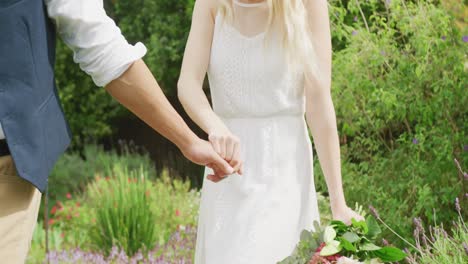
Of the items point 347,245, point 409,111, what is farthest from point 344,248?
point 409,111

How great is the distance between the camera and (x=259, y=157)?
3.09 meters

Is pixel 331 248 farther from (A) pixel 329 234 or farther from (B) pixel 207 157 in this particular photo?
(B) pixel 207 157

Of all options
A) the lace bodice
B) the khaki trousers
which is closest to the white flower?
the lace bodice

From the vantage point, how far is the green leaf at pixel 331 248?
2494 mm

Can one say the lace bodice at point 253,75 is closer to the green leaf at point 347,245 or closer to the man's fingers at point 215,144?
the man's fingers at point 215,144

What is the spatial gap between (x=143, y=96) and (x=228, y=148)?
0.57 meters

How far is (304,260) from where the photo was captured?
Result: 8.62 feet

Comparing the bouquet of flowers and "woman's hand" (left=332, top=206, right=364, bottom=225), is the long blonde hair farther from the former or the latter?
the bouquet of flowers

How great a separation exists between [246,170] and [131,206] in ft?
10.7

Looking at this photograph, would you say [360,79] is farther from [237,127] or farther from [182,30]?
[182,30]

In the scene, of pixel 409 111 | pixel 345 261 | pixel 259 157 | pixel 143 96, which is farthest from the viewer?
pixel 409 111

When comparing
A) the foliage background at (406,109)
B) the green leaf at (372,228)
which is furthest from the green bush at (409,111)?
the green leaf at (372,228)

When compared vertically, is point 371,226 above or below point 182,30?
above

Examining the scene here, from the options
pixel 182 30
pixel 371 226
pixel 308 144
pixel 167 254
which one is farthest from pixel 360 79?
pixel 182 30
